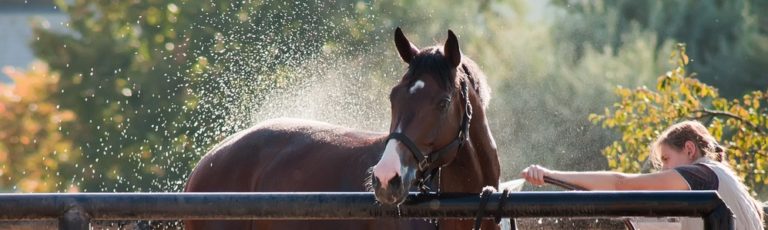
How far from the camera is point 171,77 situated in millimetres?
23312

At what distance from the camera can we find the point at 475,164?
484 cm

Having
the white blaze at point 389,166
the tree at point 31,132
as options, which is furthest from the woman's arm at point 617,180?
the tree at point 31,132

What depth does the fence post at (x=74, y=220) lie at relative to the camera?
2.79m

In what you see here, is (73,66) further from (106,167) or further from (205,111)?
(205,111)

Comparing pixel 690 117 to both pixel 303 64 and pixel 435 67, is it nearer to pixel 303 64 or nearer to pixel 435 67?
pixel 435 67

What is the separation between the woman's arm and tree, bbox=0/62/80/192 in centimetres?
2102

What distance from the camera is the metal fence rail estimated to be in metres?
2.79

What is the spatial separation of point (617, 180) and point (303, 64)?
1330cm

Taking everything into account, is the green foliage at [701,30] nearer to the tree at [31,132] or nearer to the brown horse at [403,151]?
the tree at [31,132]

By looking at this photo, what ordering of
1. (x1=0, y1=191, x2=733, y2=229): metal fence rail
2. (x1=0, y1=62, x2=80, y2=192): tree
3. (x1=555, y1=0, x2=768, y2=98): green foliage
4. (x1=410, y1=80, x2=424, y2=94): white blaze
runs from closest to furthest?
(x1=0, y1=191, x2=733, y2=229): metal fence rail
(x1=410, y1=80, x2=424, y2=94): white blaze
(x1=555, y1=0, x2=768, y2=98): green foliage
(x1=0, y1=62, x2=80, y2=192): tree

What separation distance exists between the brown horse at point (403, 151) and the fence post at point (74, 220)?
66 cm

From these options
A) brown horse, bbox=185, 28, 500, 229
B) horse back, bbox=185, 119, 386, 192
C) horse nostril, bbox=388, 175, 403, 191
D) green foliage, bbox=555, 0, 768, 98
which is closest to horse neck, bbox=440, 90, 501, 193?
brown horse, bbox=185, 28, 500, 229

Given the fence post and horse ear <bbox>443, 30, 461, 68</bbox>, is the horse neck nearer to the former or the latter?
horse ear <bbox>443, 30, 461, 68</bbox>

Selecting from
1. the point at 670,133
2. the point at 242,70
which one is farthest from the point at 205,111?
the point at 670,133
